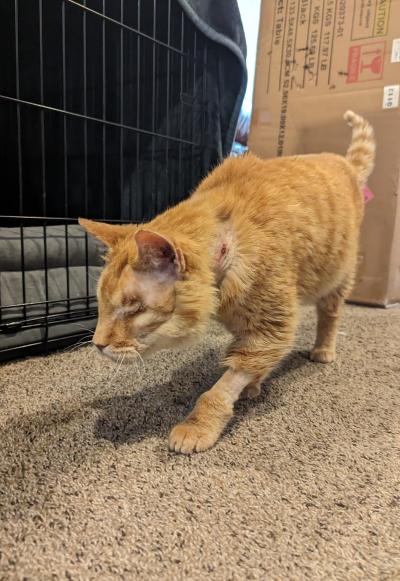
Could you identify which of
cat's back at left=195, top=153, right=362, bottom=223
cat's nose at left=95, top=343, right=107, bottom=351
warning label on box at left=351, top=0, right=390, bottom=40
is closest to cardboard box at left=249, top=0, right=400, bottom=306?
warning label on box at left=351, top=0, right=390, bottom=40

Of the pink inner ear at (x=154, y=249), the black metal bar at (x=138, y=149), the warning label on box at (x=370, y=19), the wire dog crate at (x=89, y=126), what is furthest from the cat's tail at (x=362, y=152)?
the pink inner ear at (x=154, y=249)

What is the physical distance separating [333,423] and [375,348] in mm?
597

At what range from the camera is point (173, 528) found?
621mm

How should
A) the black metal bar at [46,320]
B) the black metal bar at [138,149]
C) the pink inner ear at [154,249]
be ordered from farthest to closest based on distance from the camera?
the black metal bar at [138,149]
the black metal bar at [46,320]
the pink inner ear at [154,249]

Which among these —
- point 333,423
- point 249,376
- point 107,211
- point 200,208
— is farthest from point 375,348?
point 107,211

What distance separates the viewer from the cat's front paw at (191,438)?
31.9 inches

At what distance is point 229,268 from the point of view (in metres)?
0.85

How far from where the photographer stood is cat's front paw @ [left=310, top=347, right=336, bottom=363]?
1.32 meters

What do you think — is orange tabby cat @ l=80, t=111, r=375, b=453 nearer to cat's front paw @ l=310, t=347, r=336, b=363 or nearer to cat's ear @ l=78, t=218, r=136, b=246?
cat's ear @ l=78, t=218, r=136, b=246

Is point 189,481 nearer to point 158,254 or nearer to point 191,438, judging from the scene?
point 191,438

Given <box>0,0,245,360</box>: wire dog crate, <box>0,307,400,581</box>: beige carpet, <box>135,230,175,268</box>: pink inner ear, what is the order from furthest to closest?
<box>0,0,245,360</box>: wire dog crate
<box>135,230,175,268</box>: pink inner ear
<box>0,307,400,581</box>: beige carpet

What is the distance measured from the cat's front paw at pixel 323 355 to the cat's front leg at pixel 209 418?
467 mm

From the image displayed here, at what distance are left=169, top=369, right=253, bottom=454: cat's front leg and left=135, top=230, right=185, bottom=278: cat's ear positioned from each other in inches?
11.5

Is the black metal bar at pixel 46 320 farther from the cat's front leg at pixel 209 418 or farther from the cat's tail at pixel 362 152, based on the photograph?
the cat's tail at pixel 362 152
